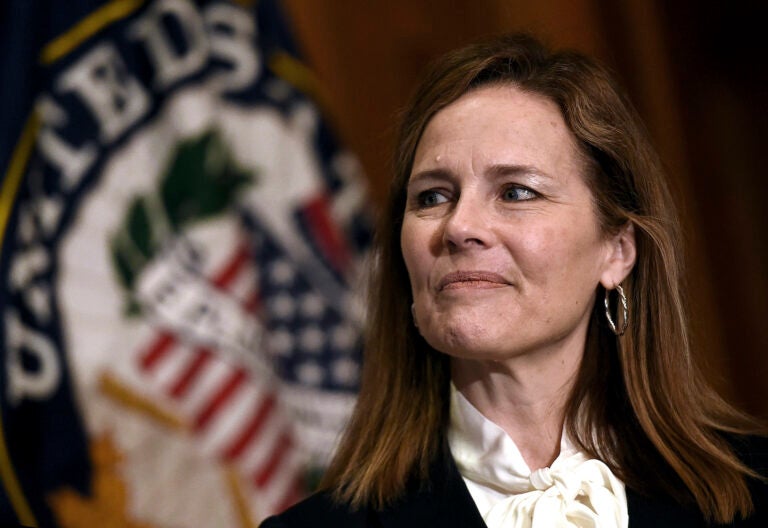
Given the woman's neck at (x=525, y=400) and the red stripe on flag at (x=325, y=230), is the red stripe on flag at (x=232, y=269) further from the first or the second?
the woman's neck at (x=525, y=400)

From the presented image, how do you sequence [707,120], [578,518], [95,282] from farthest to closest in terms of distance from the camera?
[707,120]
[95,282]
[578,518]

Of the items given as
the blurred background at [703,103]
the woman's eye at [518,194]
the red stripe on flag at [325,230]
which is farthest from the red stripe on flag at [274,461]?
the woman's eye at [518,194]

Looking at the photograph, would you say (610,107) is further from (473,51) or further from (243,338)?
(243,338)

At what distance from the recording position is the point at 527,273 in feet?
5.34

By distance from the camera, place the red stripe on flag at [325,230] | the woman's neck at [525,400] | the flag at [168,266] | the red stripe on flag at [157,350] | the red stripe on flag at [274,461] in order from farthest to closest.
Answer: the red stripe on flag at [325,230] < the red stripe on flag at [274,461] < the red stripe on flag at [157,350] < the flag at [168,266] < the woman's neck at [525,400]

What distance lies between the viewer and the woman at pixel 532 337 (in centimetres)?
163

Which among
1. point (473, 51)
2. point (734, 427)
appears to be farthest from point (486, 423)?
point (473, 51)

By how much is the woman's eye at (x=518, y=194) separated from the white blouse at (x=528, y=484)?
36cm

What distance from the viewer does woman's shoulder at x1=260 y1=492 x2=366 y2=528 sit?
5.58 feet

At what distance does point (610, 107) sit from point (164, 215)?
156cm

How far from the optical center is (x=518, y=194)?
1.67 meters

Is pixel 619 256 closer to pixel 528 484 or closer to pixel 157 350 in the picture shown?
pixel 528 484

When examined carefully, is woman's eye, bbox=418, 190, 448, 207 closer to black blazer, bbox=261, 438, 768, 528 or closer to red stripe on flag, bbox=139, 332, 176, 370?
black blazer, bbox=261, 438, 768, 528

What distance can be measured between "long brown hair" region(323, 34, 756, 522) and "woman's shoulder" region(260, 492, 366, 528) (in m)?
0.03
